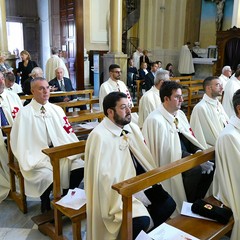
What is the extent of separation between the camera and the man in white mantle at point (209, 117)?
3.78m

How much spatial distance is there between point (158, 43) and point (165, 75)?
889cm

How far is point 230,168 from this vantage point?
244cm

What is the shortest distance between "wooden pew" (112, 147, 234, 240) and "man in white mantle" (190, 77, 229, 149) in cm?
129

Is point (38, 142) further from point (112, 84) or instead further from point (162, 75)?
point (112, 84)

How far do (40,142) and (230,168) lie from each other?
71.9 inches

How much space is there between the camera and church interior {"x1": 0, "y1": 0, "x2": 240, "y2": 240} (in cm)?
959

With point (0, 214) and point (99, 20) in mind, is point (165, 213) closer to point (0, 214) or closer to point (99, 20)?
point (0, 214)

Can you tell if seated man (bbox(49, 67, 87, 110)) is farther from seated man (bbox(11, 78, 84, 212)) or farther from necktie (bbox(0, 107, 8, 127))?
seated man (bbox(11, 78, 84, 212))

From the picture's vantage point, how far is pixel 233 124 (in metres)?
2.53

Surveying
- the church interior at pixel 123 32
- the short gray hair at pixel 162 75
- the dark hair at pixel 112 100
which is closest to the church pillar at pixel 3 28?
the church interior at pixel 123 32

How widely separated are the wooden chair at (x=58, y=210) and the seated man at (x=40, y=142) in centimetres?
35

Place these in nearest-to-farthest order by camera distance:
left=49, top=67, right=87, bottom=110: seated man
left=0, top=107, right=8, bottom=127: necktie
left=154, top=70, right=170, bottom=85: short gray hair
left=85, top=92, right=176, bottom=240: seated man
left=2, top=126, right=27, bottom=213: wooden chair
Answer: left=85, top=92, right=176, bottom=240: seated man
left=2, top=126, right=27, bottom=213: wooden chair
left=0, top=107, right=8, bottom=127: necktie
left=154, top=70, right=170, bottom=85: short gray hair
left=49, top=67, right=87, bottom=110: seated man

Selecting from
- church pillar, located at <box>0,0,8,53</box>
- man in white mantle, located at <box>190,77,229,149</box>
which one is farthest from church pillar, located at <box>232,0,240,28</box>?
man in white mantle, located at <box>190,77,229,149</box>

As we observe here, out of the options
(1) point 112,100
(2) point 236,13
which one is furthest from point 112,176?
(2) point 236,13
